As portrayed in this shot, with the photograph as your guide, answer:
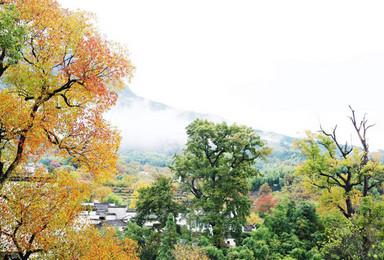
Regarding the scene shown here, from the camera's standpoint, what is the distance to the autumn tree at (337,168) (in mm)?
13323

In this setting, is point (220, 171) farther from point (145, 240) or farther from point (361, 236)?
point (361, 236)

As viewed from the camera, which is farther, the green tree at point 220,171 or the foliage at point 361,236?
the green tree at point 220,171

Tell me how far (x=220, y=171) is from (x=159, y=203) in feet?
14.5

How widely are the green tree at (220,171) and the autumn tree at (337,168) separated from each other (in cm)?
258

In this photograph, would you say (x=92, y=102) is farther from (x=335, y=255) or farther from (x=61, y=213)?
(x=335, y=255)

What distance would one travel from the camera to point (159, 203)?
1625 cm

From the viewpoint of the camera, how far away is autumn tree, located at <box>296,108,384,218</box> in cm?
1332

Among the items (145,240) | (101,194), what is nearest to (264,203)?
(145,240)

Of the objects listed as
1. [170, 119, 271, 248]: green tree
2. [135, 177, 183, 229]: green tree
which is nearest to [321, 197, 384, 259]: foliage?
[170, 119, 271, 248]: green tree

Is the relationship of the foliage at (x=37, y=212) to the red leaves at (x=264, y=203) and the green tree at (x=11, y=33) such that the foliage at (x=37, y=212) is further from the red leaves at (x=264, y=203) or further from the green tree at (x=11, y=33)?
the red leaves at (x=264, y=203)

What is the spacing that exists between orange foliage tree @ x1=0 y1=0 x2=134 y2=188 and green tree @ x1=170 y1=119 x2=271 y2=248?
1021 cm

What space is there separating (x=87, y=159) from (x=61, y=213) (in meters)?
1.59

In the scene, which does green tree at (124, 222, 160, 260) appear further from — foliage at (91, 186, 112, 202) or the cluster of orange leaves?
foliage at (91, 186, 112, 202)

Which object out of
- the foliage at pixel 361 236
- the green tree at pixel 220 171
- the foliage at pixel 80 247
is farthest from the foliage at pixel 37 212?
the green tree at pixel 220 171
